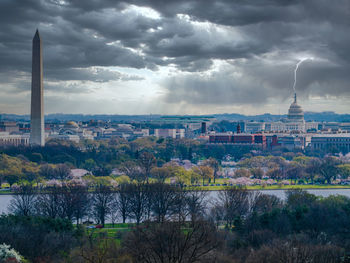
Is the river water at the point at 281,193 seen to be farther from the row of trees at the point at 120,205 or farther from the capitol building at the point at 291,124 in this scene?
the capitol building at the point at 291,124

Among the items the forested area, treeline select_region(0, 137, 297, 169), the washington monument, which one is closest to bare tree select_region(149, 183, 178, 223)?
the forested area

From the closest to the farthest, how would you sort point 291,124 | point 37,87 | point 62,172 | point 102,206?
point 102,206 < point 62,172 < point 37,87 < point 291,124

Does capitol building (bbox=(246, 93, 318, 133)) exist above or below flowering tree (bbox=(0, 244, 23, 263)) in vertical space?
above

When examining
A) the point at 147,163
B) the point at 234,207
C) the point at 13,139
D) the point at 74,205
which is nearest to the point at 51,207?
the point at 74,205

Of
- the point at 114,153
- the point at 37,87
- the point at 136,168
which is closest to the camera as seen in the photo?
the point at 136,168

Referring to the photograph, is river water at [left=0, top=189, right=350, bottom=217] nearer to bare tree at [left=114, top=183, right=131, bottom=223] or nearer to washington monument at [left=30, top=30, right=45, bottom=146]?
bare tree at [left=114, top=183, right=131, bottom=223]

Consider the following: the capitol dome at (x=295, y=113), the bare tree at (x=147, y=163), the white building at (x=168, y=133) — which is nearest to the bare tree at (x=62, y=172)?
the bare tree at (x=147, y=163)

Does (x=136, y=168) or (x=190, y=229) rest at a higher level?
(x=190, y=229)

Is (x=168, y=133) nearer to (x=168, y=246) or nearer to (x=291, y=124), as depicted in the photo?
(x=291, y=124)

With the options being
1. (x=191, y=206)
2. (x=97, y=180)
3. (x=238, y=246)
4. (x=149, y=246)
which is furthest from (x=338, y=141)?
(x=149, y=246)
